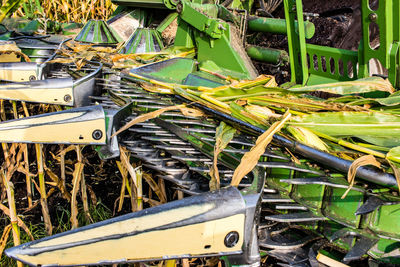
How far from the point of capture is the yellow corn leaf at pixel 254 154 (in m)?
1.31

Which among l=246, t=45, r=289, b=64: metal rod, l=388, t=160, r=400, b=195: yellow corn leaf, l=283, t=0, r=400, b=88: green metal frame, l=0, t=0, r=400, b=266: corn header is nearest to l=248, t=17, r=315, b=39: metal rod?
l=0, t=0, r=400, b=266: corn header

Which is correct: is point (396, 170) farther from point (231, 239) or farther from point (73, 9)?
point (73, 9)

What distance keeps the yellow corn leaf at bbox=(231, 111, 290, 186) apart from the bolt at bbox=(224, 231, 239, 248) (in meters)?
0.20

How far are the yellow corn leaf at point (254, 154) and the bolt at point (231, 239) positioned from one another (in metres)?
0.20

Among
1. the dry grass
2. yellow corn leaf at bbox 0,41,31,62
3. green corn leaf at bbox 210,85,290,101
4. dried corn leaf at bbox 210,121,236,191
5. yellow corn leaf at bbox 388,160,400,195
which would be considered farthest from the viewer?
the dry grass

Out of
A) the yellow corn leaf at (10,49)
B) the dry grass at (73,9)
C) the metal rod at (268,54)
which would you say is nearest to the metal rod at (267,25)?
the metal rod at (268,54)

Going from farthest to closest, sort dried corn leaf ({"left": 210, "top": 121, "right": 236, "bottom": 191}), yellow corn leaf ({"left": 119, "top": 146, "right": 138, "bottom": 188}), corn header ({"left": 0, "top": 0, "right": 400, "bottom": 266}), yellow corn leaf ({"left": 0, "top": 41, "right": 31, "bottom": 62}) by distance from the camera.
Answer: yellow corn leaf ({"left": 0, "top": 41, "right": 31, "bottom": 62}), yellow corn leaf ({"left": 119, "top": 146, "right": 138, "bottom": 188}), dried corn leaf ({"left": 210, "top": 121, "right": 236, "bottom": 191}), corn header ({"left": 0, "top": 0, "right": 400, "bottom": 266})

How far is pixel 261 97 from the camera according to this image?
1913mm

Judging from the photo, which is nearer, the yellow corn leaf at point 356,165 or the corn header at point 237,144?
the corn header at point 237,144

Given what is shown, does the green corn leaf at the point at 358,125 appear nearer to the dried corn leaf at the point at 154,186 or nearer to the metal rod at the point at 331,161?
the metal rod at the point at 331,161

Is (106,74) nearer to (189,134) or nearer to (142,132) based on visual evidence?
(142,132)

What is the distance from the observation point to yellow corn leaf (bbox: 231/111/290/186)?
1.31m

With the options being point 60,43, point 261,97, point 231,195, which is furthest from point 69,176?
point 231,195

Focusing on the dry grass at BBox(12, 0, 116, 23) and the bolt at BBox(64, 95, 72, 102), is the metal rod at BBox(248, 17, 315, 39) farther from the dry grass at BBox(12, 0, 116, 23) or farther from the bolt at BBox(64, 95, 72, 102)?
the dry grass at BBox(12, 0, 116, 23)
